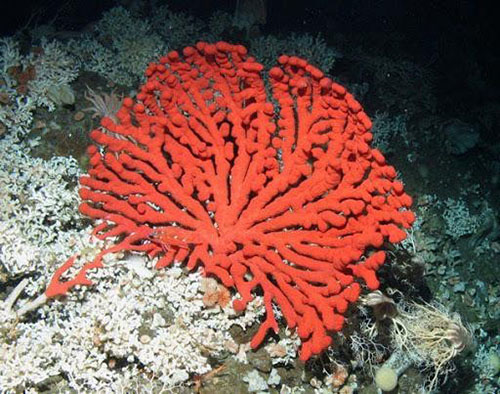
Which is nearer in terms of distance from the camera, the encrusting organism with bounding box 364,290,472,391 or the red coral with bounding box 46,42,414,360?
the red coral with bounding box 46,42,414,360

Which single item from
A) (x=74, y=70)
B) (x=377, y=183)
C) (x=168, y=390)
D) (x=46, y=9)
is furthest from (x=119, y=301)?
(x=46, y=9)

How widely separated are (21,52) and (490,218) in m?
4.42

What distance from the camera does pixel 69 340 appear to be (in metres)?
2.71

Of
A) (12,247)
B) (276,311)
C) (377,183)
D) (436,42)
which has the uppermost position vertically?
(436,42)

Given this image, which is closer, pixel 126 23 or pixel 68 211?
pixel 68 211

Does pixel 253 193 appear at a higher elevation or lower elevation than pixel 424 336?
higher

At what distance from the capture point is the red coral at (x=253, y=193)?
2.77m

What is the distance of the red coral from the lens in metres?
2.77

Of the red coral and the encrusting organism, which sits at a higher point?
the red coral

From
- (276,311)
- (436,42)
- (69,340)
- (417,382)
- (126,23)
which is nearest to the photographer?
(69,340)

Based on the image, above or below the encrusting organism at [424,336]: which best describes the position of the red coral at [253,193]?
above

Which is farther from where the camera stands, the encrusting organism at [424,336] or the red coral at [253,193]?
the encrusting organism at [424,336]

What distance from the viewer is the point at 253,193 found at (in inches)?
125

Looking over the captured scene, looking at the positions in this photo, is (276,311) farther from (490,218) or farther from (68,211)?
(490,218)
